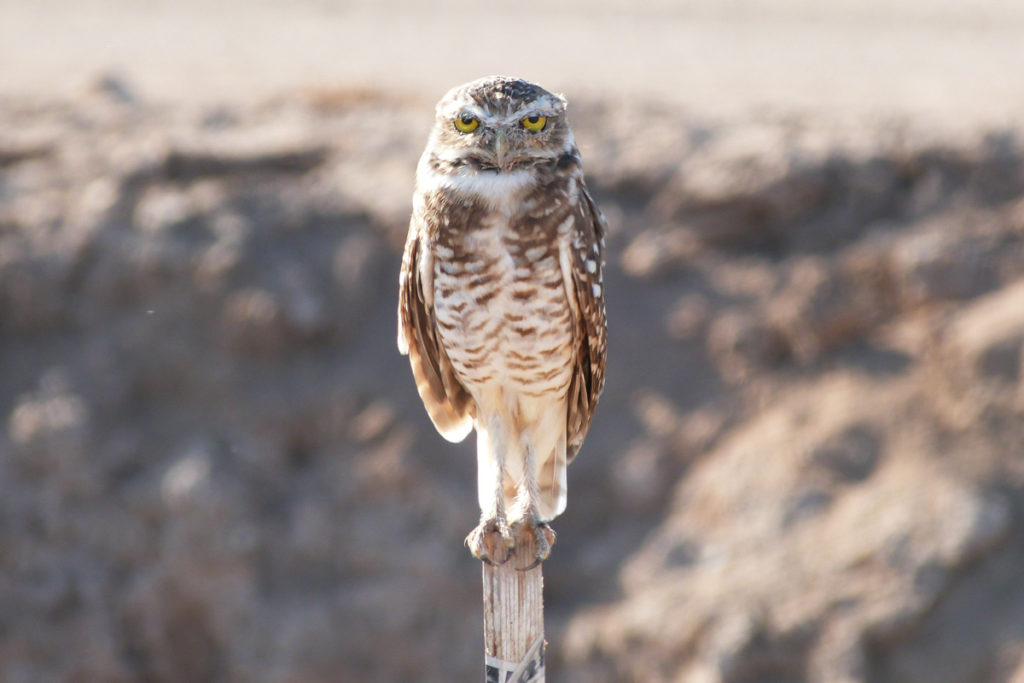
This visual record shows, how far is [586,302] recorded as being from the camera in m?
5.05

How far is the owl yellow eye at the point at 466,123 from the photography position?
4.65 meters

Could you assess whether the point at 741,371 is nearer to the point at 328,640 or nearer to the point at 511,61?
the point at 328,640

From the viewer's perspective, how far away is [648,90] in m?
13.0

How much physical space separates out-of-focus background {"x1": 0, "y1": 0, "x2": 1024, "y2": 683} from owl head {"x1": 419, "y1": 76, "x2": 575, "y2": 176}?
15.7 feet

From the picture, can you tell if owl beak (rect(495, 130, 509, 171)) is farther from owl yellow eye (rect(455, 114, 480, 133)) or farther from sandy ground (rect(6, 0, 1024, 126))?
sandy ground (rect(6, 0, 1024, 126))

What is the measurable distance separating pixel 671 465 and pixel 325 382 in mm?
3085

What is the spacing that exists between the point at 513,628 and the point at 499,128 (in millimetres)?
1924

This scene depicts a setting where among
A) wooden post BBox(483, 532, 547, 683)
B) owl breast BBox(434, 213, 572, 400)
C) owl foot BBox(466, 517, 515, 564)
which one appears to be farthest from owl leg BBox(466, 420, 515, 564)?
owl breast BBox(434, 213, 572, 400)

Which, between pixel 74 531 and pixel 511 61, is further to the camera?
pixel 511 61

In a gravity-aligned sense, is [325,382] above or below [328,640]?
above

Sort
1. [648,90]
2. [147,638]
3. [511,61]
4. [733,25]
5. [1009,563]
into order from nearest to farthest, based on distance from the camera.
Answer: [1009,563] < [147,638] < [648,90] < [511,61] < [733,25]

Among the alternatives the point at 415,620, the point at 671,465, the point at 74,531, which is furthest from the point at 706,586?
the point at 74,531

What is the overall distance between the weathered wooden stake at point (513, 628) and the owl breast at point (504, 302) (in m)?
1.24

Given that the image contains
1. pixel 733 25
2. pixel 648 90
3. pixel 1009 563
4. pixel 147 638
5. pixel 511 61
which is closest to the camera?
pixel 1009 563
